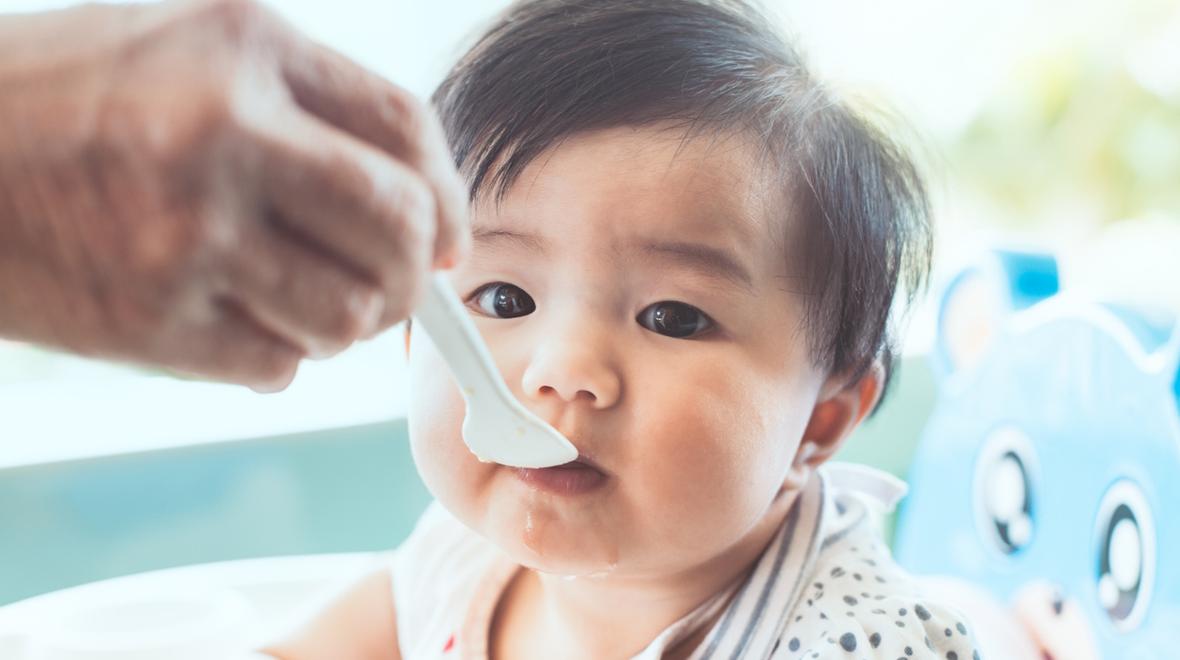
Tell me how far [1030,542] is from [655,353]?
49cm

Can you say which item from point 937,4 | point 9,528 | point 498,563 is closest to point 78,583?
point 9,528

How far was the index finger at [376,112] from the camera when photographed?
308 mm

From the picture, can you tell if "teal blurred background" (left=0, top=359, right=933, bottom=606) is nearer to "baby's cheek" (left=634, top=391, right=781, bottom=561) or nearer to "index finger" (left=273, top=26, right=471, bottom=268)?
"baby's cheek" (left=634, top=391, right=781, bottom=561)

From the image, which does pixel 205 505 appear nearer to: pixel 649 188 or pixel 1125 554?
pixel 649 188

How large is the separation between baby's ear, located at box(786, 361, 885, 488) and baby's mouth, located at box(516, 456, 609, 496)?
0.58ft

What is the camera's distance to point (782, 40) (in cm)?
69

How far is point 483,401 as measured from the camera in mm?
507

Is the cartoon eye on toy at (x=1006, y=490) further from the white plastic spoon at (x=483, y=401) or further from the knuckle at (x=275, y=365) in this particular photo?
the knuckle at (x=275, y=365)

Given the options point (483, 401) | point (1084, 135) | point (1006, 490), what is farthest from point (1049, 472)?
point (1084, 135)

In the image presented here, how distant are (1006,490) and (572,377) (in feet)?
1.79

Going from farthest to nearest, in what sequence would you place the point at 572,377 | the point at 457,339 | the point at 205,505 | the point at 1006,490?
the point at 205,505, the point at 1006,490, the point at 572,377, the point at 457,339

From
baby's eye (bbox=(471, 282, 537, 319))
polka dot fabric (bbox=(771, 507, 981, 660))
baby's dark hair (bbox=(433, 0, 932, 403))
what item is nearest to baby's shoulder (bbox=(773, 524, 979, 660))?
polka dot fabric (bbox=(771, 507, 981, 660))

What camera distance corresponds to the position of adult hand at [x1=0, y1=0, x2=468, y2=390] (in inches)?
10.5

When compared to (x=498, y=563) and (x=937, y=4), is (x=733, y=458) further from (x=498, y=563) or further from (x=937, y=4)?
(x=937, y=4)
